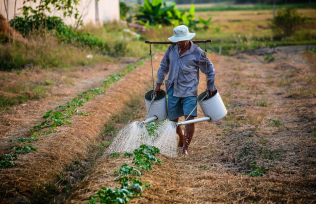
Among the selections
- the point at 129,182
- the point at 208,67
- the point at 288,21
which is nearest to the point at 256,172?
the point at 208,67

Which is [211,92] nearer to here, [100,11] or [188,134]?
[188,134]

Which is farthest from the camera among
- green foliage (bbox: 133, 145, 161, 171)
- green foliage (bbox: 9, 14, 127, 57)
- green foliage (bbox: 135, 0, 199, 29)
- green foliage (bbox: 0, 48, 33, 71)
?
green foliage (bbox: 135, 0, 199, 29)

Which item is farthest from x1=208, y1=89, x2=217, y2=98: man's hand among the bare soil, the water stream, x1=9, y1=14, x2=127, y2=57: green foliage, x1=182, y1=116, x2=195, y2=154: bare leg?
x1=9, y1=14, x2=127, y2=57: green foliage

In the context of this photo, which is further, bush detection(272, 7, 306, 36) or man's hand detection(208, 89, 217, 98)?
bush detection(272, 7, 306, 36)

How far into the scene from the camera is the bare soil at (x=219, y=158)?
3361 millimetres

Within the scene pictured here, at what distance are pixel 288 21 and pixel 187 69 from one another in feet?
63.4

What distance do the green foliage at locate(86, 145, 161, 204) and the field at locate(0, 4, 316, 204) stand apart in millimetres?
103

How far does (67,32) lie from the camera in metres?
12.8

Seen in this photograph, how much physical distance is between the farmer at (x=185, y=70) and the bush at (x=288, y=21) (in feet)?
62.4

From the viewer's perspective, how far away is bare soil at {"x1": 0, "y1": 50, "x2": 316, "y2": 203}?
132 inches

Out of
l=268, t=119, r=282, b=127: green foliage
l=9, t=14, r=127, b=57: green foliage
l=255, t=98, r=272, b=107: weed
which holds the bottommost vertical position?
l=268, t=119, r=282, b=127: green foliage

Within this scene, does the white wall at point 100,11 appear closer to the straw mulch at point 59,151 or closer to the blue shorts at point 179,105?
the straw mulch at point 59,151

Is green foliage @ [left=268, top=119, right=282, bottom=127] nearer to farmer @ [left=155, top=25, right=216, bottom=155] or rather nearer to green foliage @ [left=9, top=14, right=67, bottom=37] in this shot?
farmer @ [left=155, top=25, right=216, bottom=155]

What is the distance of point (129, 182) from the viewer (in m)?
3.31
